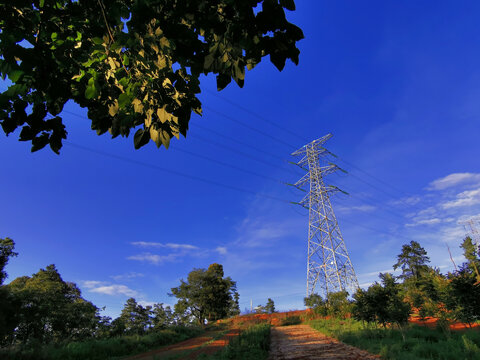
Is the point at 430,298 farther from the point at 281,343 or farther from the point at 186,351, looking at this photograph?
the point at 186,351

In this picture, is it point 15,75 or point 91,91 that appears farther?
point 91,91

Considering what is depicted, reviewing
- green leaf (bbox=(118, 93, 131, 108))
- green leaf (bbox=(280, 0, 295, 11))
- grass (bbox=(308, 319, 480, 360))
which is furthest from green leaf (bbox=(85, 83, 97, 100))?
grass (bbox=(308, 319, 480, 360))

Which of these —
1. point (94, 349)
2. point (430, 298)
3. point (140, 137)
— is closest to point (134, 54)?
point (140, 137)

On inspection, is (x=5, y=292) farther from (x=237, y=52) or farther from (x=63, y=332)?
(x=237, y=52)

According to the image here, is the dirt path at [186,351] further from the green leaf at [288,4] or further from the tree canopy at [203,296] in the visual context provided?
the tree canopy at [203,296]

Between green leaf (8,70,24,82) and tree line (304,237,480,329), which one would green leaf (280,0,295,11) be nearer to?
green leaf (8,70,24,82)

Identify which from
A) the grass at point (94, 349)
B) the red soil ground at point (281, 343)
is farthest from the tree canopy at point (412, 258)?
the grass at point (94, 349)

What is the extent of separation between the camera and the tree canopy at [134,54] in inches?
45.8

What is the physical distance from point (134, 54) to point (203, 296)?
40.0 meters

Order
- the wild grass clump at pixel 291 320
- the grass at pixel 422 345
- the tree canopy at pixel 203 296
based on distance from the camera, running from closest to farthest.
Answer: the grass at pixel 422 345 < the wild grass clump at pixel 291 320 < the tree canopy at pixel 203 296

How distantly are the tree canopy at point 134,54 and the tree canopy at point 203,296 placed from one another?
39046mm

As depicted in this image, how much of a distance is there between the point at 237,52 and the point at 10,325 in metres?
22.1

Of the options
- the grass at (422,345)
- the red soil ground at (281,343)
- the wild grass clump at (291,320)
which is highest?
the grass at (422,345)

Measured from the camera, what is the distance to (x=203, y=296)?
119 feet
